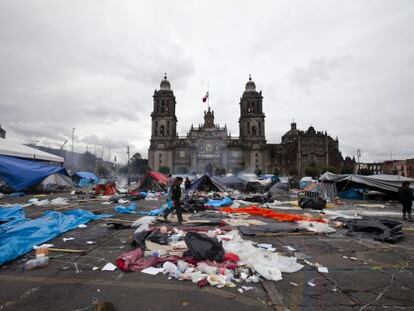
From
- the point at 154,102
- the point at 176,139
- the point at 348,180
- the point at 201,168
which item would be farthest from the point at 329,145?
the point at 348,180

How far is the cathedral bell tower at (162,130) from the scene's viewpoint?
238 feet

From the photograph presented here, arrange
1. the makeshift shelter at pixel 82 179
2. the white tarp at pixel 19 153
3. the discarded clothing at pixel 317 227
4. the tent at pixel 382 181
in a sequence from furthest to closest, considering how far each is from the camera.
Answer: the makeshift shelter at pixel 82 179
the white tarp at pixel 19 153
the tent at pixel 382 181
the discarded clothing at pixel 317 227

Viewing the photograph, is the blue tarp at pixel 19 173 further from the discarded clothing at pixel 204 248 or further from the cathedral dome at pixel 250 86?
the cathedral dome at pixel 250 86

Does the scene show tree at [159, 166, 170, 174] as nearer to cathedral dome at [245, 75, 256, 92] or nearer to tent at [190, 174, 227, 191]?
cathedral dome at [245, 75, 256, 92]

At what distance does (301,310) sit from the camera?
9.91ft

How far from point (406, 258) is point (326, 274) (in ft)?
7.37

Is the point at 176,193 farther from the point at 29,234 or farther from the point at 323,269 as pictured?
the point at 323,269

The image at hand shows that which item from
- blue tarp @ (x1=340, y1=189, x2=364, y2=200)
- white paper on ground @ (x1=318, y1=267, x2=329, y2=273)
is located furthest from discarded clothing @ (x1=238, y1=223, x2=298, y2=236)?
blue tarp @ (x1=340, y1=189, x2=364, y2=200)

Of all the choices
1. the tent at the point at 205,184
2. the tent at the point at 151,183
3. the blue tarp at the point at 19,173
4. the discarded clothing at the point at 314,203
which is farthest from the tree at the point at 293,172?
the blue tarp at the point at 19,173

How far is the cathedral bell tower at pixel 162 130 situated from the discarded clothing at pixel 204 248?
223 feet

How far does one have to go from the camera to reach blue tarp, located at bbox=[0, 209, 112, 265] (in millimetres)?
4637

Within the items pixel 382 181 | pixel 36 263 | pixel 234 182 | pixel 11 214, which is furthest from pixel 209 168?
pixel 36 263

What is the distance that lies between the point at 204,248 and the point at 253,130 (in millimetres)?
72351

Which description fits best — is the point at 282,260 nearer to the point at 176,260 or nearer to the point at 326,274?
the point at 326,274
